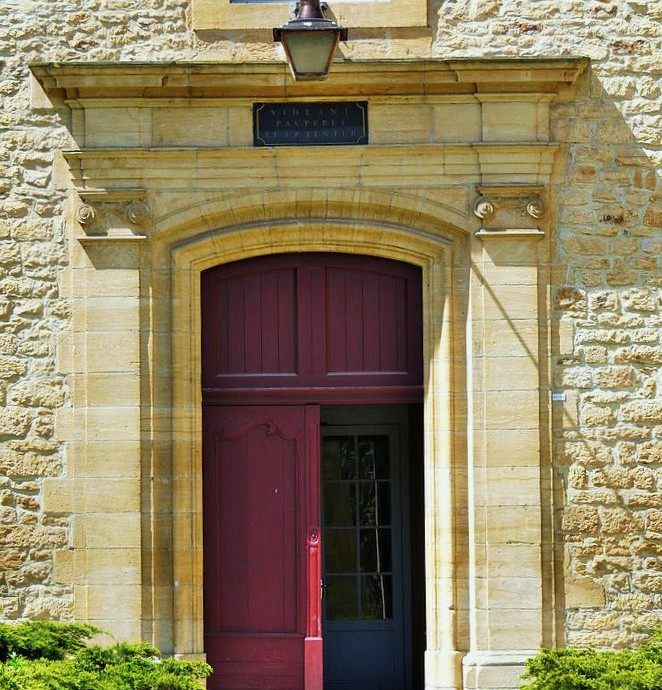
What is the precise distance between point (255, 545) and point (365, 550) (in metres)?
0.92

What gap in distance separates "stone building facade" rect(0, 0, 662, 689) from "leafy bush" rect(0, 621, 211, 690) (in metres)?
0.88

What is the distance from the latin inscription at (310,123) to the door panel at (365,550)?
204cm

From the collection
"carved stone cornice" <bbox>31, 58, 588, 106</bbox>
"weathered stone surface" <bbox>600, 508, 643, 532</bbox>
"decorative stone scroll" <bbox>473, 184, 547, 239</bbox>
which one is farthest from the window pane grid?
"carved stone cornice" <bbox>31, 58, 588, 106</bbox>

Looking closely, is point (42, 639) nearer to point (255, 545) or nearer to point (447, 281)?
point (255, 545)

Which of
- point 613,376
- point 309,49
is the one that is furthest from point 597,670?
point 309,49

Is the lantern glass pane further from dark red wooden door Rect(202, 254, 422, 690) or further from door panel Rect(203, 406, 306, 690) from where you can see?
door panel Rect(203, 406, 306, 690)

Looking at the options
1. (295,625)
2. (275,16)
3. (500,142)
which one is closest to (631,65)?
(500,142)

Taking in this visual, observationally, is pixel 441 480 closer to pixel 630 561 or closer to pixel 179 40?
pixel 630 561

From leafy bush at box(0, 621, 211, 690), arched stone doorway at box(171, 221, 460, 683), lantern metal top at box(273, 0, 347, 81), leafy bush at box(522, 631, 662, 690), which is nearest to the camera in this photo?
leafy bush at box(0, 621, 211, 690)

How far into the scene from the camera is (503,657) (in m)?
8.76

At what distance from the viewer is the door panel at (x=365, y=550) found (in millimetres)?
9719

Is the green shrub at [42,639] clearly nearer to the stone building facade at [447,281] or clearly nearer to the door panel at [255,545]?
the stone building facade at [447,281]

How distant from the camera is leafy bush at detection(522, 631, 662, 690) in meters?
7.18

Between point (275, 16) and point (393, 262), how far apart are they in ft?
5.72
